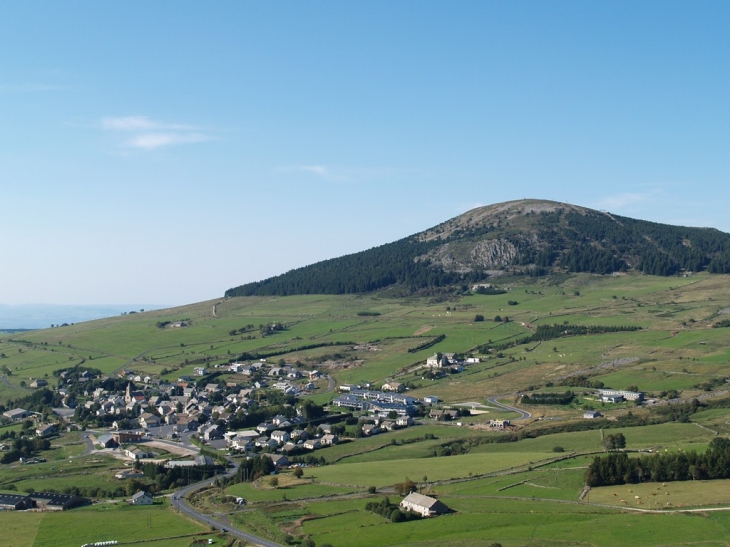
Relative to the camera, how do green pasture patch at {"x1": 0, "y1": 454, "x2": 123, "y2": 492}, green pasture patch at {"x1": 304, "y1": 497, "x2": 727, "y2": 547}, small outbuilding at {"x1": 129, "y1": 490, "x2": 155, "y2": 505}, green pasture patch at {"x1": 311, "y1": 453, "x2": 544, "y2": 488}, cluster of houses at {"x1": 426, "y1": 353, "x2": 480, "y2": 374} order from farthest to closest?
cluster of houses at {"x1": 426, "y1": 353, "x2": 480, "y2": 374}
green pasture patch at {"x1": 0, "y1": 454, "x2": 123, "y2": 492}
green pasture patch at {"x1": 311, "y1": 453, "x2": 544, "y2": 488}
small outbuilding at {"x1": 129, "y1": 490, "x2": 155, "y2": 505}
green pasture patch at {"x1": 304, "y1": 497, "x2": 727, "y2": 547}

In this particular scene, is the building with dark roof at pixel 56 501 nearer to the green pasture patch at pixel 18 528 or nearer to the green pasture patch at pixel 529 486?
the green pasture patch at pixel 18 528

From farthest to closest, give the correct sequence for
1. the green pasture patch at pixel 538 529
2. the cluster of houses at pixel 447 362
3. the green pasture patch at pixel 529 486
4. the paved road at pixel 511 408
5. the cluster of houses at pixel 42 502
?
the cluster of houses at pixel 447 362, the paved road at pixel 511 408, the cluster of houses at pixel 42 502, the green pasture patch at pixel 529 486, the green pasture patch at pixel 538 529

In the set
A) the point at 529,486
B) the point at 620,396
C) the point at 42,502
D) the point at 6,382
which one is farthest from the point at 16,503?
the point at 6,382

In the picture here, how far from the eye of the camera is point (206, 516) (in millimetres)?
58000

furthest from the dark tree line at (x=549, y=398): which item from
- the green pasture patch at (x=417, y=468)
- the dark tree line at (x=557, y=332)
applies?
the dark tree line at (x=557, y=332)

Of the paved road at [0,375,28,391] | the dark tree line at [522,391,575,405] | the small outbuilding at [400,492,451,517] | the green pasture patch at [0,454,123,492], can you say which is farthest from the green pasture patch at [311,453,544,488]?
the paved road at [0,375,28,391]

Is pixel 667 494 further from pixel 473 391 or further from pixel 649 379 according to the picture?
pixel 473 391

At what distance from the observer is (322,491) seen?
6281cm

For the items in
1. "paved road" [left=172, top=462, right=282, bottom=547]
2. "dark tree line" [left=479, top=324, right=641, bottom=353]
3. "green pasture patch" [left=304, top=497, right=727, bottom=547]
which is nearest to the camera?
"green pasture patch" [left=304, top=497, right=727, bottom=547]

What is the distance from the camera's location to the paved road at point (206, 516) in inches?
1984

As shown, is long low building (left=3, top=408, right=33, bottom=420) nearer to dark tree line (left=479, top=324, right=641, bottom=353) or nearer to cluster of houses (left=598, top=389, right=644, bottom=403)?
dark tree line (left=479, top=324, right=641, bottom=353)

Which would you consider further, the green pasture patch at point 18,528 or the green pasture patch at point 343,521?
the green pasture patch at point 18,528

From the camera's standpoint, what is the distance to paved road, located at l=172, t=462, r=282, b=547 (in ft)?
165

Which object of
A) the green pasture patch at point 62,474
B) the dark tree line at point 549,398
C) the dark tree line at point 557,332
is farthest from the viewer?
the dark tree line at point 557,332
